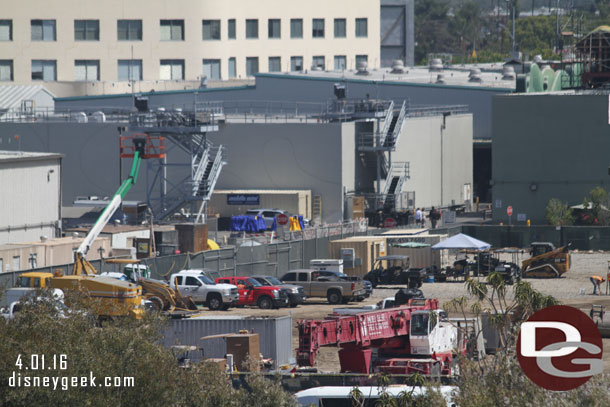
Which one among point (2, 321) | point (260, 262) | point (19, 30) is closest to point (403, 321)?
point (2, 321)

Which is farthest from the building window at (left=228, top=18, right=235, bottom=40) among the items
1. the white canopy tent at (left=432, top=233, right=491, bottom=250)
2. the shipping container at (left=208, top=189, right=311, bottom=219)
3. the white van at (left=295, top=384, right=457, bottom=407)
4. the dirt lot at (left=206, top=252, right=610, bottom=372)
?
the white van at (left=295, top=384, right=457, bottom=407)

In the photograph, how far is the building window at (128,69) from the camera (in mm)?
98500

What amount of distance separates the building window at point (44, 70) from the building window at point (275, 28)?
19.6 m

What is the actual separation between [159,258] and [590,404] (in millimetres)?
31665

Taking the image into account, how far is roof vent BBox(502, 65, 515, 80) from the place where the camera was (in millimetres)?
86250

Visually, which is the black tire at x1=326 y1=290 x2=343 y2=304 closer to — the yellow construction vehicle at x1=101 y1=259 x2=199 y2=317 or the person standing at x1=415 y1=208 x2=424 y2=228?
the yellow construction vehicle at x1=101 y1=259 x2=199 y2=317

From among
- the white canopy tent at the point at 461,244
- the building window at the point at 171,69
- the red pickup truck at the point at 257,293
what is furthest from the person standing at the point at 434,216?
the building window at the point at 171,69

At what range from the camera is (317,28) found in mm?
109812

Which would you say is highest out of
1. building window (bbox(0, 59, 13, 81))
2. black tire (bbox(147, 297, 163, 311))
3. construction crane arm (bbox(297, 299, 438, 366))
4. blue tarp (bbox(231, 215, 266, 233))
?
building window (bbox(0, 59, 13, 81))

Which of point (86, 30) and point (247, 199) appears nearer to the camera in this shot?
point (247, 199)

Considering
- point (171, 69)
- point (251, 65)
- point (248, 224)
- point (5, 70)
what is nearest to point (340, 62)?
point (251, 65)

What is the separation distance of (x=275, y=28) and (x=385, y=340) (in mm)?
79865

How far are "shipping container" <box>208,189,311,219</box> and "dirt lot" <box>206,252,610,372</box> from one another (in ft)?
50.4

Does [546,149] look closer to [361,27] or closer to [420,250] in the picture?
[420,250]
